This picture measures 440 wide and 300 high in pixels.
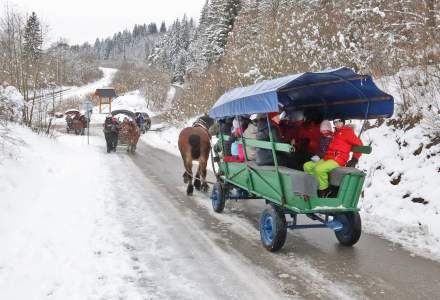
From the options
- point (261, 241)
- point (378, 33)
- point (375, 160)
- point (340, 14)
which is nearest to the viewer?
point (261, 241)

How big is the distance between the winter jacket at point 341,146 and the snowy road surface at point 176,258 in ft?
4.03

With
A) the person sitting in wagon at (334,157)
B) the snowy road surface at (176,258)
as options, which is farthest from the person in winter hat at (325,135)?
the snowy road surface at (176,258)

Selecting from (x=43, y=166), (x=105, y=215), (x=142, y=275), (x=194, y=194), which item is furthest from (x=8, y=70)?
(x=142, y=275)

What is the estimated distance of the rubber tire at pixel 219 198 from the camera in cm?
830

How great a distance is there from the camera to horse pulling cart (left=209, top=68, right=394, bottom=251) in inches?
227

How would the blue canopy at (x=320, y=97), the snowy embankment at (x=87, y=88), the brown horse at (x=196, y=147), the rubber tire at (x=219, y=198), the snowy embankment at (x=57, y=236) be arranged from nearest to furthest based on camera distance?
the snowy embankment at (x=57, y=236) → the blue canopy at (x=320, y=97) → the rubber tire at (x=219, y=198) → the brown horse at (x=196, y=147) → the snowy embankment at (x=87, y=88)

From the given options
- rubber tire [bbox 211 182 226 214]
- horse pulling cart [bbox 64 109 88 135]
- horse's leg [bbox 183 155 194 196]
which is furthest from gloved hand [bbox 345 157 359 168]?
horse pulling cart [bbox 64 109 88 135]

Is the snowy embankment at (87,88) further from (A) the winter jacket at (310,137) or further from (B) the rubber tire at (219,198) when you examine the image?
(A) the winter jacket at (310,137)

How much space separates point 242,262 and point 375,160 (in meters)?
5.14

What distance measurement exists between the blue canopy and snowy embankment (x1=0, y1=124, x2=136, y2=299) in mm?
2642

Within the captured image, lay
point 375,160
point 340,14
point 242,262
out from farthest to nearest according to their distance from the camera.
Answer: point 340,14 → point 375,160 → point 242,262

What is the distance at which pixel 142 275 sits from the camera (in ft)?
16.4

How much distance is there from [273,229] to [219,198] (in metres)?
2.54

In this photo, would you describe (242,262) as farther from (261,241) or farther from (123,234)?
(123,234)
